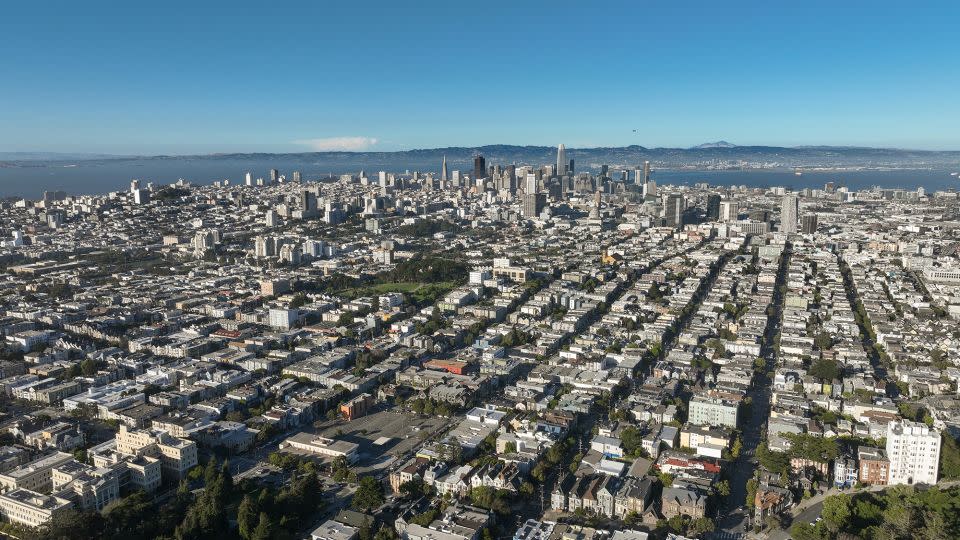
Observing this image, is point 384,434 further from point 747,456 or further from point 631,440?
point 747,456

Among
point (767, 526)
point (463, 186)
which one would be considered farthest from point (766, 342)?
point (463, 186)

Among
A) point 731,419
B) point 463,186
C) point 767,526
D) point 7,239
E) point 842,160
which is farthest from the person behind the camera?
point 842,160

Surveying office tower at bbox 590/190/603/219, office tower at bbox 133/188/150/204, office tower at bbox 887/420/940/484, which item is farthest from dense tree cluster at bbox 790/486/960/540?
office tower at bbox 133/188/150/204

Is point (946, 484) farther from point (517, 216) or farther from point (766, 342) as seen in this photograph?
point (517, 216)

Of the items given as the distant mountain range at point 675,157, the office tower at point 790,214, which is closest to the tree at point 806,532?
the office tower at point 790,214

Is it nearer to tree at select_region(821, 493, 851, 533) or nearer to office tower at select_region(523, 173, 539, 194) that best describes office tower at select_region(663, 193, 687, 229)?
office tower at select_region(523, 173, 539, 194)

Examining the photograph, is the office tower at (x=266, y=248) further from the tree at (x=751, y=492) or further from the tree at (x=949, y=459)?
the tree at (x=949, y=459)

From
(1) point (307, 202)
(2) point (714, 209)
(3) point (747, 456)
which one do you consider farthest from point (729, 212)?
(3) point (747, 456)
